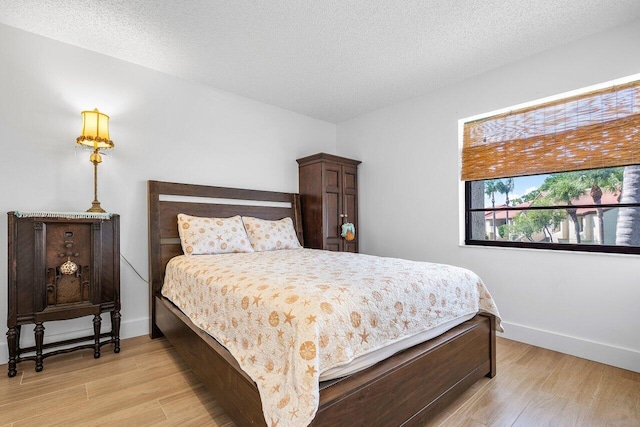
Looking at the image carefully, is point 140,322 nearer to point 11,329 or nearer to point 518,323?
point 11,329

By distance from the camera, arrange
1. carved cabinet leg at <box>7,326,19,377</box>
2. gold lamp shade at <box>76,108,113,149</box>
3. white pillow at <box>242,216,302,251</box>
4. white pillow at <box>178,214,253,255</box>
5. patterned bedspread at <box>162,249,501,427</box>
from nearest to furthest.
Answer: patterned bedspread at <box>162,249,501,427</box>, carved cabinet leg at <box>7,326,19,377</box>, gold lamp shade at <box>76,108,113,149</box>, white pillow at <box>178,214,253,255</box>, white pillow at <box>242,216,302,251</box>

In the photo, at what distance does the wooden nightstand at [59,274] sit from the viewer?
2057 mm

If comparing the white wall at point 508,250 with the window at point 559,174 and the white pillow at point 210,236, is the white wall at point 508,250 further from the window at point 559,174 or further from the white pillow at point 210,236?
the white pillow at point 210,236

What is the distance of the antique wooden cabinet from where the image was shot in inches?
144

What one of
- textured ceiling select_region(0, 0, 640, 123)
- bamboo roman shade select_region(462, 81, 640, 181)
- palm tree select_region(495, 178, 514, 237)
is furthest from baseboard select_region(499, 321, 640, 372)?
textured ceiling select_region(0, 0, 640, 123)

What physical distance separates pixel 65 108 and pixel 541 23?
3.71 m

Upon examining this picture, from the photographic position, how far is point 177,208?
298 cm

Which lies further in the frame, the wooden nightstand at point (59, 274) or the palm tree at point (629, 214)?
the palm tree at point (629, 214)

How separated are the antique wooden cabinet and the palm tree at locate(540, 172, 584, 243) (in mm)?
2033

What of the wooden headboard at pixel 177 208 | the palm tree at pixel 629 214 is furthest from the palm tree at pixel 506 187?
the wooden headboard at pixel 177 208

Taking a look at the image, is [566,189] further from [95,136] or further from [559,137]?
[95,136]

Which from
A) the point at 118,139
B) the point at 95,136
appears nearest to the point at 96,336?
the point at 95,136

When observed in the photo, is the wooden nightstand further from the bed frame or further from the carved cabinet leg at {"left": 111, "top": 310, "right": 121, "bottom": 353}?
the bed frame

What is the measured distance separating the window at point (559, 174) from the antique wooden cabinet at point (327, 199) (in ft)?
4.57
